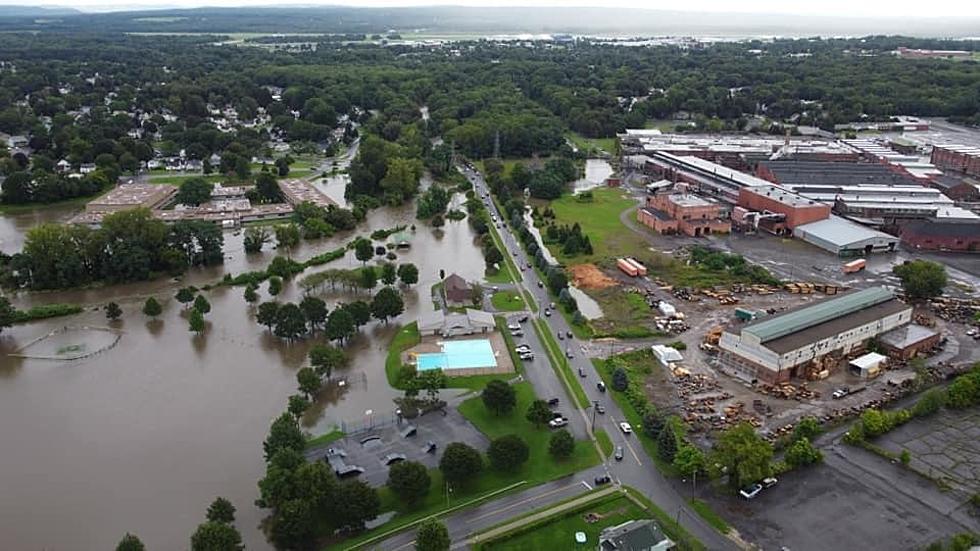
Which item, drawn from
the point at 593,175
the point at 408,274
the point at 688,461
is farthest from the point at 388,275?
the point at 593,175

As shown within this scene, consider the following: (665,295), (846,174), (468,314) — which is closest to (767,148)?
(846,174)

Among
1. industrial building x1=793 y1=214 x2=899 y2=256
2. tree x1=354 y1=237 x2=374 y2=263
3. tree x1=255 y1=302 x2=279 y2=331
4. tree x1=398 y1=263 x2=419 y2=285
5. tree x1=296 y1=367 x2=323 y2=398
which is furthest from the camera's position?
A: industrial building x1=793 y1=214 x2=899 y2=256

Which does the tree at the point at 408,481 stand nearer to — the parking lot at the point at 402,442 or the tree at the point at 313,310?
the parking lot at the point at 402,442

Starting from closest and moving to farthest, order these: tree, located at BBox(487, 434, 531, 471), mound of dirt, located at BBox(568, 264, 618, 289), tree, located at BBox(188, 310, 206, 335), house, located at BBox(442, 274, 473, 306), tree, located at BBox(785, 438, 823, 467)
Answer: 1. tree, located at BBox(487, 434, 531, 471)
2. tree, located at BBox(785, 438, 823, 467)
3. tree, located at BBox(188, 310, 206, 335)
4. house, located at BBox(442, 274, 473, 306)
5. mound of dirt, located at BBox(568, 264, 618, 289)

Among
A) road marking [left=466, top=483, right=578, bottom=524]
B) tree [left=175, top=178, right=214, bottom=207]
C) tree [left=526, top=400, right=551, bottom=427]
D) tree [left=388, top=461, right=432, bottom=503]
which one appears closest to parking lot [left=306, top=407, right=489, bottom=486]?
tree [left=388, top=461, right=432, bottom=503]

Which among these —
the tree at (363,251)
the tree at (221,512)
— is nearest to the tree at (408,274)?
the tree at (363,251)

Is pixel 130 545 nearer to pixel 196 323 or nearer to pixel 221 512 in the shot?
pixel 221 512

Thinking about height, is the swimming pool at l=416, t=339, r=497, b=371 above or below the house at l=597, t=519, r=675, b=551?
below

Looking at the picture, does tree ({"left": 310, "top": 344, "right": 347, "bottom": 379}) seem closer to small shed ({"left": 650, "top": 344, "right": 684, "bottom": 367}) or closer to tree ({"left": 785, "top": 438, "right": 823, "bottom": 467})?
small shed ({"left": 650, "top": 344, "right": 684, "bottom": 367})
